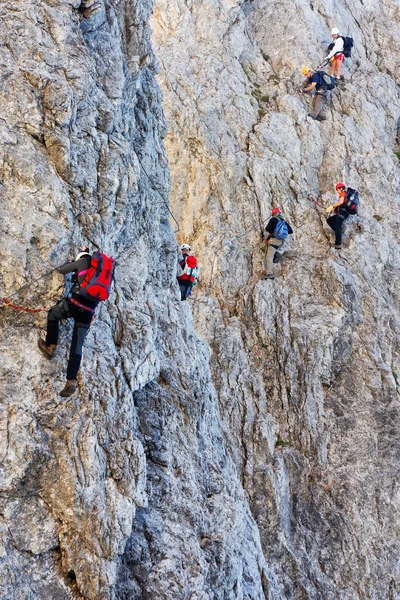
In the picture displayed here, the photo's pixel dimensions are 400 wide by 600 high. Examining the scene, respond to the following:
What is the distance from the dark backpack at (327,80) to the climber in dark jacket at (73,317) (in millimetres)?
23406

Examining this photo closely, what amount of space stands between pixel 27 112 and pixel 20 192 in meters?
1.93

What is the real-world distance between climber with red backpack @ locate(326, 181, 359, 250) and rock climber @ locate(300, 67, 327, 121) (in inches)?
298

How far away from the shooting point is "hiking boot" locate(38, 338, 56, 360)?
9555 mm

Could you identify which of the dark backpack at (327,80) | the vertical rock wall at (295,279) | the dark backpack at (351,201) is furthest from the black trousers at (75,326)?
the dark backpack at (327,80)

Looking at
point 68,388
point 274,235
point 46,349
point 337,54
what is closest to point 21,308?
point 46,349

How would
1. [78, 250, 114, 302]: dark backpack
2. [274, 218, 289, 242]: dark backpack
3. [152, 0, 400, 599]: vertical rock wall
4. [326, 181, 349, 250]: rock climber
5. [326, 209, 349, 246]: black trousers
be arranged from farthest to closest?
[326, 209, 349, 246]: black trousers, [326, 181, 349, 250]: rock climber, [274, 218, 289, 242]: dark backpack, [152, 0, 400, 599]: vertical rock wall, [78, 250, 114, 302]: dark backpack

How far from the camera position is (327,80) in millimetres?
27688

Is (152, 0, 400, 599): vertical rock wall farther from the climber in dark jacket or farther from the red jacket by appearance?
the climber in dark jacket

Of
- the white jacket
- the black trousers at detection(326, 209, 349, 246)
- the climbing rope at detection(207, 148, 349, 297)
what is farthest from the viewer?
the white jacket

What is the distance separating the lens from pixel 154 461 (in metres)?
11.5

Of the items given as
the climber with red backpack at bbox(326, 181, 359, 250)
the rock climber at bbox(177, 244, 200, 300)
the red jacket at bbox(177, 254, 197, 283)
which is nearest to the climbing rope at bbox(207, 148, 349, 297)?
the climber with red backpack at bbox(326, 181, 359, 250)

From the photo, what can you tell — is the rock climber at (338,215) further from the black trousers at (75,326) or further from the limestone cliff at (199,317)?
the black trousers at (75,326)

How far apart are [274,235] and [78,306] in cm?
1403

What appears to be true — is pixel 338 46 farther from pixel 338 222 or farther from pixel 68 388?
pixel 68 388
